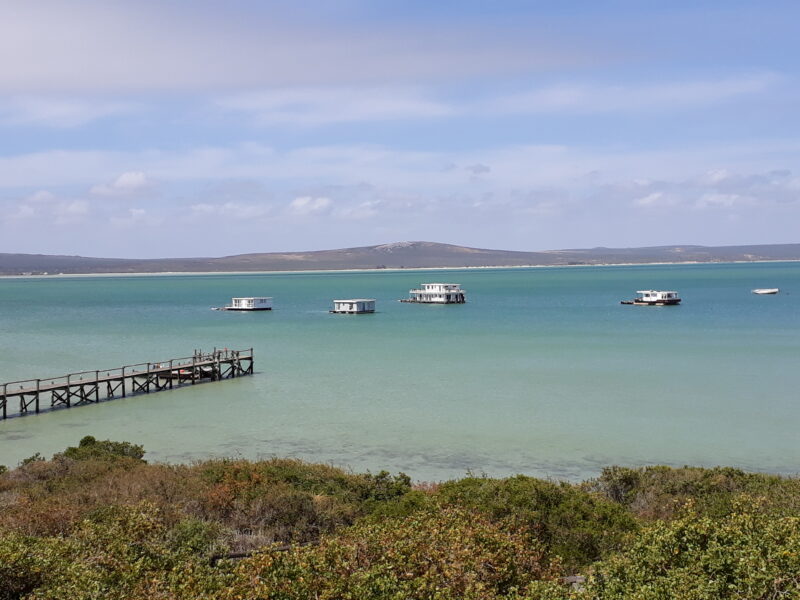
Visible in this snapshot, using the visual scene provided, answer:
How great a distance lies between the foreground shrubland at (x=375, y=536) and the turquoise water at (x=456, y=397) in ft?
18.8

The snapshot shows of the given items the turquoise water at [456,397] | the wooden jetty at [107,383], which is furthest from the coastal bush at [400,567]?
the wooden jetty at [107,383]

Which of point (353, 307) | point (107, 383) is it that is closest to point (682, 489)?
point (107, 383)

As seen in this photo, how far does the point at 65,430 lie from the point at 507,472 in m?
17.1

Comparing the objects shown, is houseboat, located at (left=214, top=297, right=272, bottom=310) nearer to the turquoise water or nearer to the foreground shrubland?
the turquoise water

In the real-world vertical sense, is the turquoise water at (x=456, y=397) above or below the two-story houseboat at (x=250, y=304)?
below

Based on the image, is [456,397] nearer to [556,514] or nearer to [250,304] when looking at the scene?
[556,514]

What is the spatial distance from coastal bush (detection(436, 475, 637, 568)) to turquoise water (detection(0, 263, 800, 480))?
7.02 metres

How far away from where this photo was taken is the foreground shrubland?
7906mm

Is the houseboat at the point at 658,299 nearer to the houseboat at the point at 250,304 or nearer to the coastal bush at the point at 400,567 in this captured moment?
the houseboat at the point at 250,304

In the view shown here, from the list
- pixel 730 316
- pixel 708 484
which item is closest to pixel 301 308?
pixel 730 316

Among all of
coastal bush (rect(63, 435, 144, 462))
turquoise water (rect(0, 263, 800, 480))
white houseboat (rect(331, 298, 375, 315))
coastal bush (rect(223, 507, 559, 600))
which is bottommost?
turquoise water (rect(0, 263, 800, 480))

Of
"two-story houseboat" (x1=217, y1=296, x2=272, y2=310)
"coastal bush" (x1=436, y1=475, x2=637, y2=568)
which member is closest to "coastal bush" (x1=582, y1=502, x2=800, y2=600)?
"coastal bush" (x1=436, y1=475, x2=637, y2=568)

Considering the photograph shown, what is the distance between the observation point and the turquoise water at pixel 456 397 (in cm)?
2417

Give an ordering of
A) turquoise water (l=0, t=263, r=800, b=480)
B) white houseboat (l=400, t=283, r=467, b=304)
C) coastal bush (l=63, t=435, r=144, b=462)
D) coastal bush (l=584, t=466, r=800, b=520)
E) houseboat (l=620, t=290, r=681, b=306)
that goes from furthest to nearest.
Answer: white houseboat (l=400, t=283, r=467, b=304)
houseboat (l=620, t=290, r=681, b=306)
turquoise water (l=0, t=263, r=800, b=480)
coastal bush (l=63, t=435, r=144, b=462)
coastal bush (l=584, t=466, r=800, b=520)
